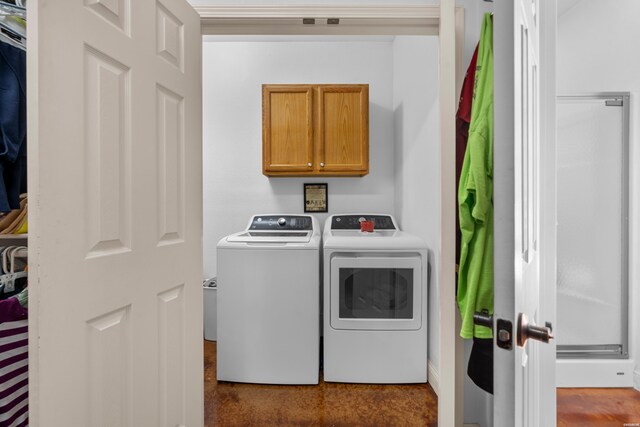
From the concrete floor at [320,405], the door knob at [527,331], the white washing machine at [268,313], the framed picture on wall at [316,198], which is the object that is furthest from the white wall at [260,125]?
the door knob at [527,331]

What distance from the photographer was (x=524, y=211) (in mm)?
735

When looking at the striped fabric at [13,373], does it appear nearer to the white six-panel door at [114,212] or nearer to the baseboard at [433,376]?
the white six-panel door at [114,212]

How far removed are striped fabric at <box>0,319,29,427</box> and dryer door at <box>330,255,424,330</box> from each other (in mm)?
1471

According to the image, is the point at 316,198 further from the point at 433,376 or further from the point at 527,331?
the point at 527,331

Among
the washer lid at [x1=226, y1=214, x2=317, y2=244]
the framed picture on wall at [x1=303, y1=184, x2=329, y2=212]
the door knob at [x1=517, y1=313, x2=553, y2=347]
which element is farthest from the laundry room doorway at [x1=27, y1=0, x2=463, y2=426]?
the framed picture on wall at [x1=303, y1=184, x2=329, y2=212]

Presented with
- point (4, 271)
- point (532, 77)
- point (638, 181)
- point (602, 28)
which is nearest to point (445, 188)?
point (532, 77)

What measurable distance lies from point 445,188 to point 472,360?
0.75 m

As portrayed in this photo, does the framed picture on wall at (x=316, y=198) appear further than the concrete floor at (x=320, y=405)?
Yes

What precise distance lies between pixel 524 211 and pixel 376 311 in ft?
4.73

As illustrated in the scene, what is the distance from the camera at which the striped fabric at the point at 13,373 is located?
0.94 meters

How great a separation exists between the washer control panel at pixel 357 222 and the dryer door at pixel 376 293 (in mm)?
691

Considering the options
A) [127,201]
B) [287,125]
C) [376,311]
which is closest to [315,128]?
[287,125]

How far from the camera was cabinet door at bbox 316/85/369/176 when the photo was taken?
2.59 m

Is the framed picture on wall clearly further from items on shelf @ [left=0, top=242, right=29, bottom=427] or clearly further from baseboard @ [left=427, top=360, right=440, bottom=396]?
items on shelf @ [left=0, top=242, right=29, bottom=427]
